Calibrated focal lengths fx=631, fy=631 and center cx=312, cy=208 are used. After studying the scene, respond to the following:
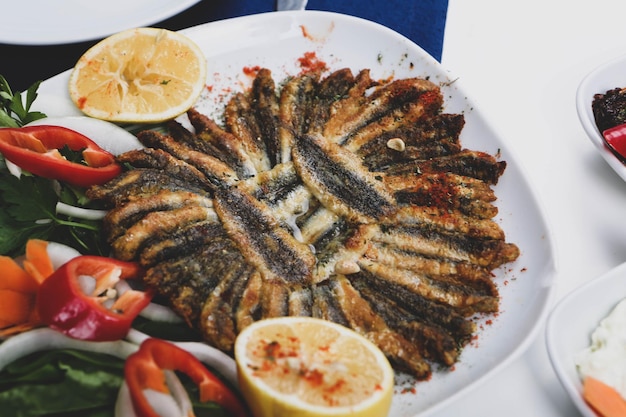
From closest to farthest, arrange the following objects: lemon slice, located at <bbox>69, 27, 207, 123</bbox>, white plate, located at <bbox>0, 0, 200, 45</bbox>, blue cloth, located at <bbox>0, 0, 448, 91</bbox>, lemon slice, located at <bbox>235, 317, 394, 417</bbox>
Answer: lemon slice, located at <bbox>235, 317, 394, 417</bbox> < lemon slice, located at <bbox>69, 27, 207, 123</bbox> < white plate, located at <bbox>0, 0, 200, 45</bbox> < blue cloth, located at <bbox>0, 0, 448, 91</bbox>

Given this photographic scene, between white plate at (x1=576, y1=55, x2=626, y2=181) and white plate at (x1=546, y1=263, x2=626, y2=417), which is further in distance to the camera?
white plate at (x1=576, y1=55, x2=626, y2=181)

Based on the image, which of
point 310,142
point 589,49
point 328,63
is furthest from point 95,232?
point 589,49

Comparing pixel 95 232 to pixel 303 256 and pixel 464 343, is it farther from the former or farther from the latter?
pixel 464 343

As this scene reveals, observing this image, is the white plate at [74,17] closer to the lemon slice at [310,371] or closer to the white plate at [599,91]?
the lemon slice at [310,371]

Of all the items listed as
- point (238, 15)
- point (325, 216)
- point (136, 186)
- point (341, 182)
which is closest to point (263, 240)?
point (325, 216)

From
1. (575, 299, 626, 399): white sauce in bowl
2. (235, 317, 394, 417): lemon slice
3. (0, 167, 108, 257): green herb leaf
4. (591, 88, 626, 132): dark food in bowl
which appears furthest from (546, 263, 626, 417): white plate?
(0, 167, 108, 257): green herb leaf

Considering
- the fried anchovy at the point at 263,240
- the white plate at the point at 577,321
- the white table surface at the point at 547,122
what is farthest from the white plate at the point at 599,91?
the fried anchovy at the point at 263,240

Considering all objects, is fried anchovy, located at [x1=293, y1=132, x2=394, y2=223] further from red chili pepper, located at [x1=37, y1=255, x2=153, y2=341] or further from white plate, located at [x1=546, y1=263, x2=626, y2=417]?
red chili pepper, located at [x1=37, y1=255, x2=153, y2=341]
